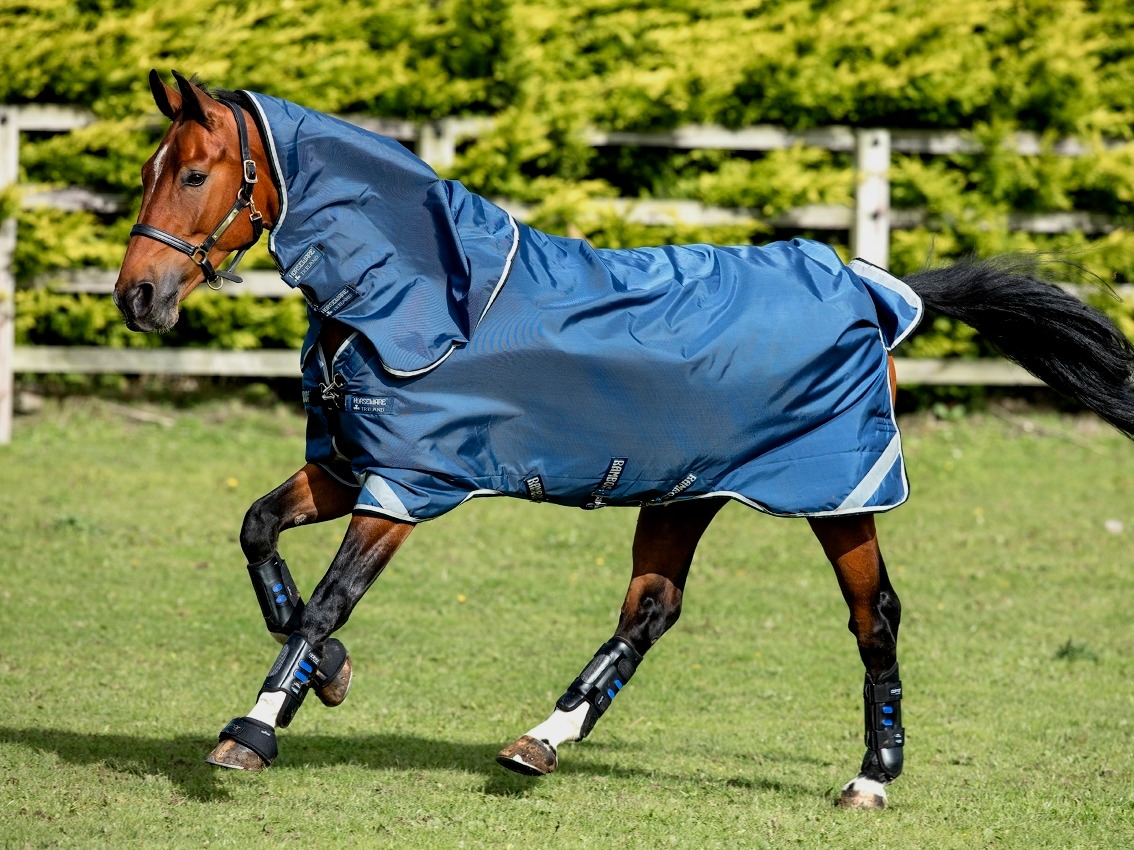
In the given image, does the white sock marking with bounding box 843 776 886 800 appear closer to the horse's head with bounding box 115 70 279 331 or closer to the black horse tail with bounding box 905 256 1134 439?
the black horse tail with bounding box 905 256 1134 439

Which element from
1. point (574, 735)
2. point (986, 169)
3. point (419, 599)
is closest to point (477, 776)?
point (574, 735)

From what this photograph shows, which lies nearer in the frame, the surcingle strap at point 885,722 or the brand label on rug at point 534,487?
the brand label on rug at point 534,487

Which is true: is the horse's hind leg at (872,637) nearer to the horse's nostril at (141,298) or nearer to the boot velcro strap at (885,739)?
the boot velcro strap at (885,739)

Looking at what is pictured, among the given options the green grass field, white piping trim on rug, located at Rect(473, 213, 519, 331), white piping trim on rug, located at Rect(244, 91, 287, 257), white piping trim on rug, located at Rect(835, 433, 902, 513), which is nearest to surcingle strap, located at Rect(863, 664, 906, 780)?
the green grass field

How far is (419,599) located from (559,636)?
89 cm

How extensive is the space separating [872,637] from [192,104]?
265 centimetres

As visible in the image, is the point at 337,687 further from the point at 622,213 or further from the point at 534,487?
the point at 622,213

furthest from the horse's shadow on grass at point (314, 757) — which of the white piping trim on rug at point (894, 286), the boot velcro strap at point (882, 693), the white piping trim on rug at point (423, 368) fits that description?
the white piping trim on rug at point (894, 286)

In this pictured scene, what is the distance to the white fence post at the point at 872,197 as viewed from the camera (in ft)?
33.6

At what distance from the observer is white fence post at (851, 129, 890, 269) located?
10.2 m

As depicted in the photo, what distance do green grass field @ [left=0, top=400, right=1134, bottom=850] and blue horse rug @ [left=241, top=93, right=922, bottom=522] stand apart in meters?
0.98

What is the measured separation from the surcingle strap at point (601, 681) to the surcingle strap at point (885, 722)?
2.53ft

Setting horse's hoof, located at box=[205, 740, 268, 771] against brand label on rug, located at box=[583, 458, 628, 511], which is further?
brand label on rug, located at box=[583, 458, 628, 511]

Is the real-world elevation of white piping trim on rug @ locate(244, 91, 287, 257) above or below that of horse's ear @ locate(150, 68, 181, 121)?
below
